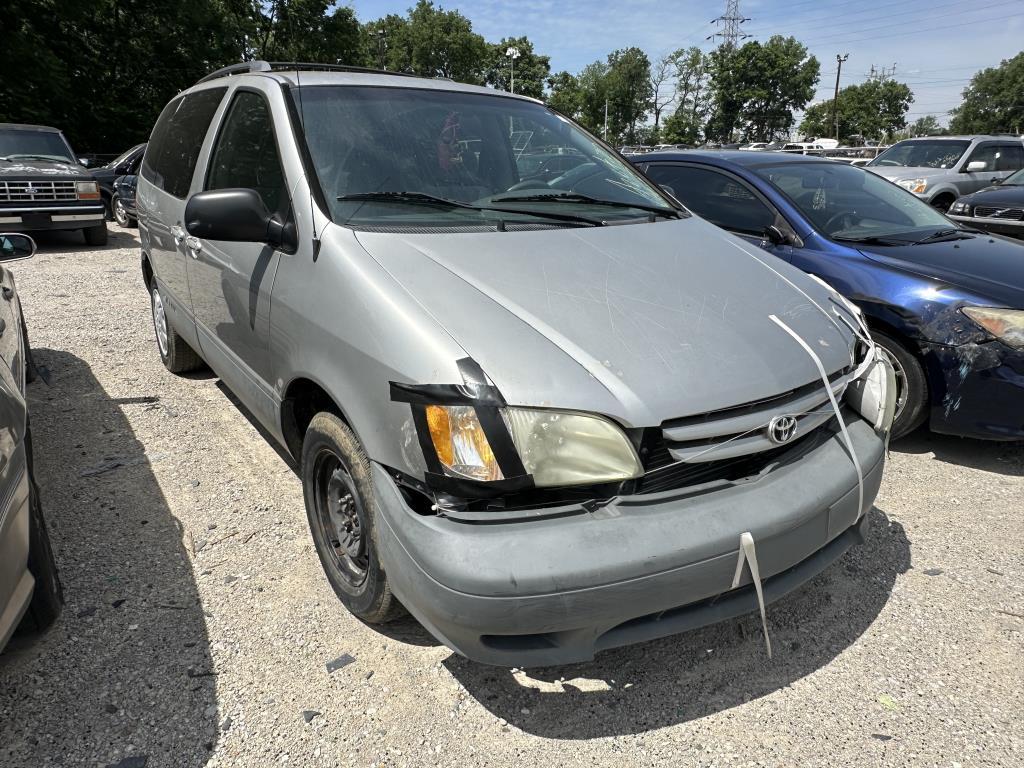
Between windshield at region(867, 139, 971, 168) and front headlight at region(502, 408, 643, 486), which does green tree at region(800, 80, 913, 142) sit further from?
front headlight at region(502, 408, 643, 486)

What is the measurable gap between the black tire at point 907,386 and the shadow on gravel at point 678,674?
1422 mm

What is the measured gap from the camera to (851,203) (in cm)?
473

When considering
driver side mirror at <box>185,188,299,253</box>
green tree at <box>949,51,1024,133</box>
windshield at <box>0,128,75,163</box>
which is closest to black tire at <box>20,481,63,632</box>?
driver side mirror at <box>185,188,299,253</box>

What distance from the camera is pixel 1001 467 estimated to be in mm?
3812

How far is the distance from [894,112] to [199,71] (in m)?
83.4

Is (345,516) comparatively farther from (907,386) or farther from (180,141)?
(907,386)

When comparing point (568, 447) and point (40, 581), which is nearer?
point (568, 447)

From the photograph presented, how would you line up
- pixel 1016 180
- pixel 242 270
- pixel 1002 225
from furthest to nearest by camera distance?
1. pixel 1016 180
2. pixel 1002 225
3. pixel 242 270

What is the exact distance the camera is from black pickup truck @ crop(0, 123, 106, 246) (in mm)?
10016

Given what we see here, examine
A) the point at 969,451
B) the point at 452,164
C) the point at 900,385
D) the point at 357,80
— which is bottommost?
the point at 969,451

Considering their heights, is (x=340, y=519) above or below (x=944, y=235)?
below

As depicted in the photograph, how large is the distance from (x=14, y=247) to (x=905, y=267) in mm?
4578

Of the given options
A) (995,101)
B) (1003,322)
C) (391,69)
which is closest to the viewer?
(1003,322)

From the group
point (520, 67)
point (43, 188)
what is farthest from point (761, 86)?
point (43, 188)
